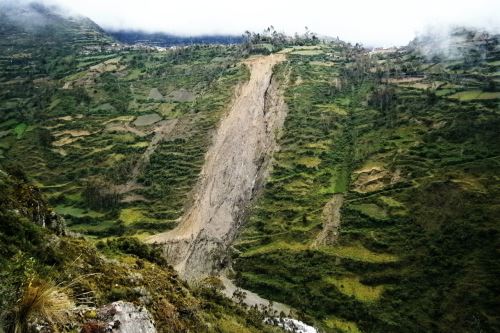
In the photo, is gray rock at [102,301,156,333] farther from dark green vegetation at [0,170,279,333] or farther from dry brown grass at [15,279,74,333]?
dry brown grass at [15,279,74,333]

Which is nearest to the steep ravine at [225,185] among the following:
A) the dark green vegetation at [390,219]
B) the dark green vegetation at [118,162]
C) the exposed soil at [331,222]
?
the dark green vegetation at [118,162]

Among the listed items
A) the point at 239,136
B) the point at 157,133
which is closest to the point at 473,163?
the point at 239,136

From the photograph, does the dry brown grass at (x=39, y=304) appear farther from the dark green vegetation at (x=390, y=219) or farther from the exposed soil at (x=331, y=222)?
the exposed soil at (x=331, y=222)

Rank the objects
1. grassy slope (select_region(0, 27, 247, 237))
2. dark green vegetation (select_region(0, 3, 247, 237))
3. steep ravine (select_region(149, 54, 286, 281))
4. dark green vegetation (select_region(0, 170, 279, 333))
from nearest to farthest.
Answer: dark green vegetation (select_region(0, 170, 279, 333)), steep ravine (select_region(149, 54, 286, 281)), grassy slope (select_region(0, 27, 247, 237)), dark green vegetation (select_region(0, 3, 247, 237))

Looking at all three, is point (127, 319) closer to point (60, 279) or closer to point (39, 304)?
point (60, 279)

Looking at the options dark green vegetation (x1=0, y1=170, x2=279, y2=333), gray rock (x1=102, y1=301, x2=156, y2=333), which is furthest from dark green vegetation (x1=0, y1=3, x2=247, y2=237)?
gray rock (x1=102, y1=301, x2=156, y2=333)

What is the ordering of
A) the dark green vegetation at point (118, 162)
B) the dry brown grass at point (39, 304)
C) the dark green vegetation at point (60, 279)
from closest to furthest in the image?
the dry brown grass at point (39, 304)
the dark green vegetation at point (60, 279)
the dark green vegetation at point (118, 162)

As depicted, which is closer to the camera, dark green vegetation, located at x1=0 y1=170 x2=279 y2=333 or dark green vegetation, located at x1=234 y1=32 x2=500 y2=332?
dark green vegetation, located at x1=0 y1=170 x2=279 y2=333
